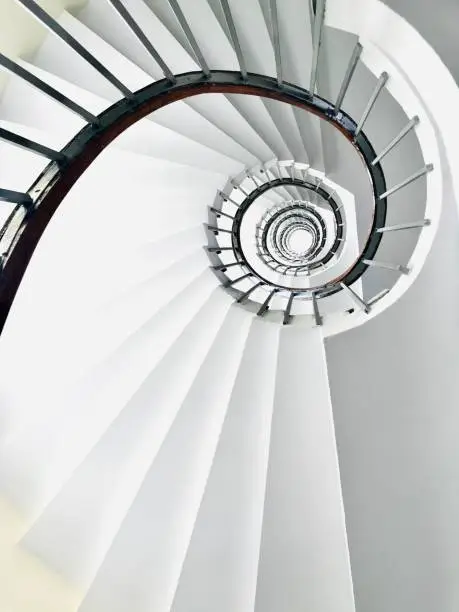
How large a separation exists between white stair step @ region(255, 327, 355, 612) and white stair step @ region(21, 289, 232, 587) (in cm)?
86

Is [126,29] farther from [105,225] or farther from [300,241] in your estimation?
[300,241]

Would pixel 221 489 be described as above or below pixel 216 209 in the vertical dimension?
below

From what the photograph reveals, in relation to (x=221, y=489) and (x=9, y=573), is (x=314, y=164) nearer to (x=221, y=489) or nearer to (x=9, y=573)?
Answer: (x=221, y=489)

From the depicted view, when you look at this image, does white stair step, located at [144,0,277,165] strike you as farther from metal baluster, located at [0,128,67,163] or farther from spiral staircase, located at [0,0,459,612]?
metal baluster, located at [0,128,67,163]

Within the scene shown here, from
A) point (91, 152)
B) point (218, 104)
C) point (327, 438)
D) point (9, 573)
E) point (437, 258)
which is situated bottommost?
point (327, 438)

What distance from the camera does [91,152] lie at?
6.89 ft

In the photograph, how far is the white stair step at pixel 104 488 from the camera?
3574mm

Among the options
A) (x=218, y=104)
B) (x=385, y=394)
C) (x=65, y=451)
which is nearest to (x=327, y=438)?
(x=385, y=394)

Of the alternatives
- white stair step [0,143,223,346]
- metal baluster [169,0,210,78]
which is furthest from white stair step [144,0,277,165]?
metal baluster [169,0,210,78]

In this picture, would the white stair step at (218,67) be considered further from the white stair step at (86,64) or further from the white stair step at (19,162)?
the white stair step at (19,162)

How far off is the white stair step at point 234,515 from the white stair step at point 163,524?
8cm

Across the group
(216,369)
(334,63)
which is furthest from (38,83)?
(334,63)

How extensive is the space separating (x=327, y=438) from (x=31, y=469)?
227 centimetres

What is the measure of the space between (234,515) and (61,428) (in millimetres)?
1473
